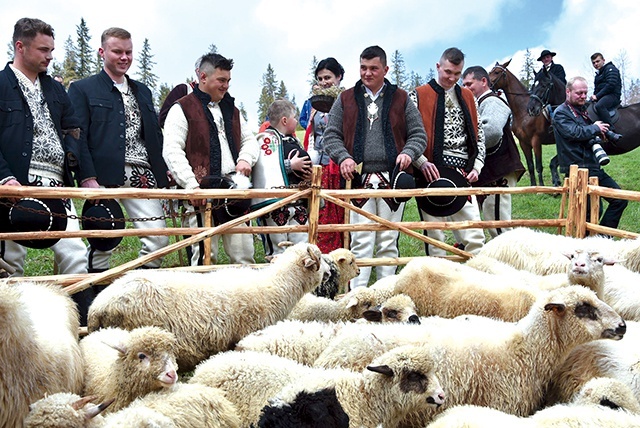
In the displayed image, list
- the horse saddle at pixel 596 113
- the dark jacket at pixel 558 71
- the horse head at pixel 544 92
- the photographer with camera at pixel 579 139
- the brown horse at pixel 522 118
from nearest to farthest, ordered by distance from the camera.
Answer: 1. the photographer with camera at pixel 579 139
2. the horse saddle at pixel 596 113
3. the horse head at pixel 544 92
4. the brown horse at pixel 522 118
5. the dark jacket at pixel 558 71

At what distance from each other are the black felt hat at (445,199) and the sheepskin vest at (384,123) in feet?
1.83

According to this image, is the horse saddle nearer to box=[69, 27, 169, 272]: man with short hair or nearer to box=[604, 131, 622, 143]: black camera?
box=[604, 131, 622, 143]: black camera

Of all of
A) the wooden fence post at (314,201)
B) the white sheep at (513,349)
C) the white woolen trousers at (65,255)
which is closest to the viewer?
the white sheep at (513,349)

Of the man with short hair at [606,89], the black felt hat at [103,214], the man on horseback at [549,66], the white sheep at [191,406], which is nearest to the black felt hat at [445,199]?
the black felt hat at [103,214]

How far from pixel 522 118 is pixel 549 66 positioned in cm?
175

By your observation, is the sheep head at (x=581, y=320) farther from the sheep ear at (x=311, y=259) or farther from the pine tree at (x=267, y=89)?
the pine tree at (x=267, y=89)

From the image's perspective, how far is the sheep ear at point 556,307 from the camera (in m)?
3.51

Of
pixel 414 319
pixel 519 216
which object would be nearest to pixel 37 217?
pixel 414 319

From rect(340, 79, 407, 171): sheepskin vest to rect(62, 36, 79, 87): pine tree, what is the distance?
3352 cm

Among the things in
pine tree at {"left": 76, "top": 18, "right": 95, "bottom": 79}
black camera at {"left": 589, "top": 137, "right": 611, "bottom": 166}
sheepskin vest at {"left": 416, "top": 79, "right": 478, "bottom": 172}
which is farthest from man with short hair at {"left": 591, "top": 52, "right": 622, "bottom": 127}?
pine tree at {"left": 76, "top": 18, "right": 95, "bottom": 79}

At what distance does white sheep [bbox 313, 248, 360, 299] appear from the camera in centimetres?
527

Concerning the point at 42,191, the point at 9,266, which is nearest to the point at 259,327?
the point at 42,191

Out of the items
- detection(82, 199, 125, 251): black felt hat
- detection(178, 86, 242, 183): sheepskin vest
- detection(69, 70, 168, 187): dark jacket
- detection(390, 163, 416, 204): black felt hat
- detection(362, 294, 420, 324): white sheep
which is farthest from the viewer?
detection(390, 163, 416, 204): black felt hat

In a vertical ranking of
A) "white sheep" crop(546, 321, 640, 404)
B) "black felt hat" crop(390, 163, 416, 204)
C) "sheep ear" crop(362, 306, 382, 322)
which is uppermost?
"black felt hat" crop(390, 163, 416, 204)
